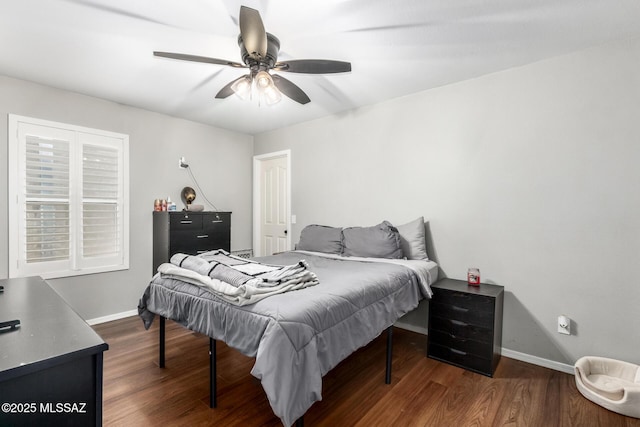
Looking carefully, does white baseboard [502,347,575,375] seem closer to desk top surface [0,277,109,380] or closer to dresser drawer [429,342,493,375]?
dresser drawer [429,342,493,375]

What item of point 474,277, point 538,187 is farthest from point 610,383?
point 538,187

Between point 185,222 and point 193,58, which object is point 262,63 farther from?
point 185,222

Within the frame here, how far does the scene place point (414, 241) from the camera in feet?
9.77

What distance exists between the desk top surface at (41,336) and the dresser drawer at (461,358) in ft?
8.09

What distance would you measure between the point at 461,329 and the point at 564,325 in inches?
30.5

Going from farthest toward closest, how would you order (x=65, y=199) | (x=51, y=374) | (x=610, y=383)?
(x=65, y=199) → (x=610, y=383) → (x=51, y=374)

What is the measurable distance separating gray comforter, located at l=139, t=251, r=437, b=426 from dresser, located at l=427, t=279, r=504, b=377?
312mm

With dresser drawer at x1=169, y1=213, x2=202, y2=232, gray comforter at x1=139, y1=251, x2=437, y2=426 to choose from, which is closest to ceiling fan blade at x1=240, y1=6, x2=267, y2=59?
gray comforter at x1=139, y1=251, x2=437, y2=426

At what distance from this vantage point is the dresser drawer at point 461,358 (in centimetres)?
232

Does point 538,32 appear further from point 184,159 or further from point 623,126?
point 184,159

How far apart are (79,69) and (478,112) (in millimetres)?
3590

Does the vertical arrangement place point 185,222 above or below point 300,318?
above

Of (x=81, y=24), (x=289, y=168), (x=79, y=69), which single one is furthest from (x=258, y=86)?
(x=289, y=168)

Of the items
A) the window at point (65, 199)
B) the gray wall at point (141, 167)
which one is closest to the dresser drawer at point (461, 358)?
the gray wall at point (141, 167)
